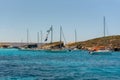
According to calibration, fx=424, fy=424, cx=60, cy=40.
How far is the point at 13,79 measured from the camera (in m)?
63.7

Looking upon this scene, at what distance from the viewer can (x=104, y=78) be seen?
222 ft

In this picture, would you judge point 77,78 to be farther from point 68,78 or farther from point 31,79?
point 31,79

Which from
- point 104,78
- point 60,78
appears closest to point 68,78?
point 60,78

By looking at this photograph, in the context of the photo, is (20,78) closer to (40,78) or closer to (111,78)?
(40,78)

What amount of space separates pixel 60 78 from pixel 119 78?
945 centimetres

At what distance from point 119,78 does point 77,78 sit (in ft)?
22.3

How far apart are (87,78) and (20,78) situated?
34.5 feet

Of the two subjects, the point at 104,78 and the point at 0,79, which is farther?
the point at 104,78

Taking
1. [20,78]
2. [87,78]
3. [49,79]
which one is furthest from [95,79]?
[20,78]

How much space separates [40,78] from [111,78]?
1144cm

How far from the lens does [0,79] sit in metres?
62.7

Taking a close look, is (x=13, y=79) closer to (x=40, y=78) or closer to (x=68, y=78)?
(x=40, y=78)

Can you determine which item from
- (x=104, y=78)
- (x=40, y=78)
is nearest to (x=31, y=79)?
(x=40, y=78)

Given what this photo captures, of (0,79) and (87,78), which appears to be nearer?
(0,79)
